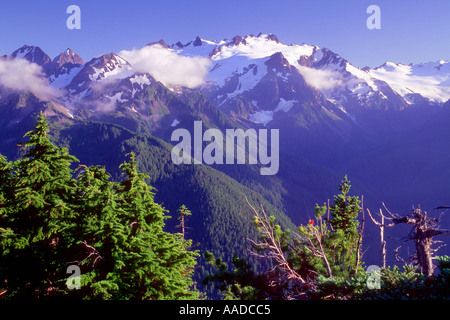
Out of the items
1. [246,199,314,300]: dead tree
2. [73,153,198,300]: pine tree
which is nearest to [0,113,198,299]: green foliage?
[73,153,198,300]: pine tree

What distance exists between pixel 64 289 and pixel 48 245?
313 cm

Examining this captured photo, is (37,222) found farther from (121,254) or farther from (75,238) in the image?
(121,254)

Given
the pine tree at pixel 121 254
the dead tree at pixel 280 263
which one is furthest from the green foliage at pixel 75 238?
the dead tree at pixel 280 263

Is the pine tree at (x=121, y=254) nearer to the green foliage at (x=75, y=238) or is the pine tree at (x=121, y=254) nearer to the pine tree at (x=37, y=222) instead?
the green foliage at (x=75, y=238)

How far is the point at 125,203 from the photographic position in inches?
682

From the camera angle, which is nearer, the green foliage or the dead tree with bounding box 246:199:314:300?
the dead tree with bounding box 246:199:314:300

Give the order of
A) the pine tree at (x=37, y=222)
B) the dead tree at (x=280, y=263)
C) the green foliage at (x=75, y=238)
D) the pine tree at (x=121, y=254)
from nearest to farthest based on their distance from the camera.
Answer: the dead tree at (x=280, y=263) → the pine tree at (x=121, y=254) → the green foliage at (x=75, y=238) → the pine tree at (x=37, y=222)

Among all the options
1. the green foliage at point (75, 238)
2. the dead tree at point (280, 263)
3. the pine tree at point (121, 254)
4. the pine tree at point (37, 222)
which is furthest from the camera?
the pine tree at point (37, 222)

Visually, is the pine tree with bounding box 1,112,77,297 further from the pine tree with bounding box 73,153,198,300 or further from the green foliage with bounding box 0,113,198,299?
the pine tree with bounding box 73,153,198,300

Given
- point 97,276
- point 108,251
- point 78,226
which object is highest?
point 78,226
